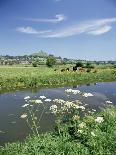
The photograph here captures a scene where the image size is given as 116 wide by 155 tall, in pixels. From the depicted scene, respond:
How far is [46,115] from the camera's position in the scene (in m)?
21.0

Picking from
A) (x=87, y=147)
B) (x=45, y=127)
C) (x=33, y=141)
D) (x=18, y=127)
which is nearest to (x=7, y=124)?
(x=18, y=127)

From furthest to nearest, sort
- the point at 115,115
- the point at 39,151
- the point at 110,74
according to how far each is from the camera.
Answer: the point at 110,74 → the point at 115,115 → the point at 39,151

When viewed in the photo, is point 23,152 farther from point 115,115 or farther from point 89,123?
point 115,115

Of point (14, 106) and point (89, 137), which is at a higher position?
point (89, 137)

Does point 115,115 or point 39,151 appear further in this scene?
point 115,115

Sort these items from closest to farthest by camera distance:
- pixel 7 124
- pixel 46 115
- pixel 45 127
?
pixel 45 127, pixel 7 124, pixel 46 115

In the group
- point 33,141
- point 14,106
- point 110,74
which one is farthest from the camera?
point 110,74

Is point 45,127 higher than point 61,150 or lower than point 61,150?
lower

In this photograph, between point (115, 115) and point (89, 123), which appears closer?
A: point (89, 123)

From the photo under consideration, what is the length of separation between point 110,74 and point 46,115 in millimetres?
50757

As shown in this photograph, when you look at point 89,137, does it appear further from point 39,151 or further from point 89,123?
point 39,151

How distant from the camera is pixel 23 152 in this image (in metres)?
10.3

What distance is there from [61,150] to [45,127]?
783cm

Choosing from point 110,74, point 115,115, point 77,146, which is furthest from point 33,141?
point 110,74
